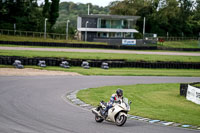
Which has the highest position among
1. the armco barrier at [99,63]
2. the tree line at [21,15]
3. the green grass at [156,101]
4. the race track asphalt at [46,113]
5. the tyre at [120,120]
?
the tree line at [21,15]

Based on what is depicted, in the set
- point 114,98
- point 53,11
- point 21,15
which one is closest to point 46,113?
point 114,98

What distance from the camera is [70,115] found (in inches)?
554

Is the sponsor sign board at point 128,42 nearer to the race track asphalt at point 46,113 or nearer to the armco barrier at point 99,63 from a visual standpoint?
the armco barrier at point 99,63

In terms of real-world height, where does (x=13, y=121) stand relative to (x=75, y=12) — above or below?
below

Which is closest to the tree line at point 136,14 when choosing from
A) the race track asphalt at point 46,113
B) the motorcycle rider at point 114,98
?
the race track asphalt at point 46,113

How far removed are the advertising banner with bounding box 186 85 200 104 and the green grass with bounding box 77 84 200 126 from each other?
0.31m

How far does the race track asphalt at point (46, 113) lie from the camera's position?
1162 cm

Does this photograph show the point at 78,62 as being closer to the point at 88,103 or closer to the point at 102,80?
the point at 102,80

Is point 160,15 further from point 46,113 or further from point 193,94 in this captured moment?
point 46,113

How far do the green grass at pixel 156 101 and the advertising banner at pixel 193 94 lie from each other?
0.31m

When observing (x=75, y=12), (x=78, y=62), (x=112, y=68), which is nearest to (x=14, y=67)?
(x=78, y=62)

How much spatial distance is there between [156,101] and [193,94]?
2093mm

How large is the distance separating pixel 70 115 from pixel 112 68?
23478 millimetres

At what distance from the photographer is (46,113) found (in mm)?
14234
